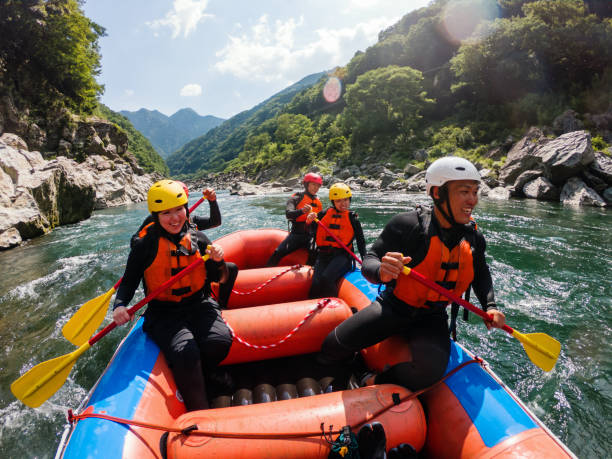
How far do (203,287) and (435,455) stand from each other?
2.30 metres

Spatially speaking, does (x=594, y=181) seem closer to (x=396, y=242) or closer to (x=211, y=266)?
(x=396, y=242)

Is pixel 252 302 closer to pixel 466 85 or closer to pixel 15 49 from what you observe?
pixel 15 49

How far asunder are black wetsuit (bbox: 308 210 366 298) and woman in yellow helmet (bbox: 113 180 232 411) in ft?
5.48

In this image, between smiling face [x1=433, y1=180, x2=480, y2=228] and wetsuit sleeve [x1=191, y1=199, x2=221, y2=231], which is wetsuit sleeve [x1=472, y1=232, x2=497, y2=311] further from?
wetsuit sleeve [x1=191, y1=199, x2=221, y2=231]

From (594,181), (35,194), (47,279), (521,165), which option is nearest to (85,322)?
(47,279)

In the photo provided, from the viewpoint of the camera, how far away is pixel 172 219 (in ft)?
A: 8.63

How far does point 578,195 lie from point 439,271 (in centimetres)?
1644

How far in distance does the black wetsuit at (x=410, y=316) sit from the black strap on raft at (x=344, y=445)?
0.67 metres

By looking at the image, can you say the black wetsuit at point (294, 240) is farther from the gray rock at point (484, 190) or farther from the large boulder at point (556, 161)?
the gray rock at point (484, 190)

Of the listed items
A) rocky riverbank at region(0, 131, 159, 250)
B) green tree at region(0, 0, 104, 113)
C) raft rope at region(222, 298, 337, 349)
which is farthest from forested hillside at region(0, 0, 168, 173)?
raft rope at region(222, 298, 337, 349)

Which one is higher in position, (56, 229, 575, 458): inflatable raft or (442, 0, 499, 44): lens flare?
(442, 0, 499, 44): lens flare

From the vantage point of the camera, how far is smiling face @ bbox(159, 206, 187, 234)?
2625 millimetres

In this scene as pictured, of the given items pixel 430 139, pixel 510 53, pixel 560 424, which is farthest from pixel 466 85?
pixel 560 424

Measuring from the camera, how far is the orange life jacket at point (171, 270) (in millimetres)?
2648
